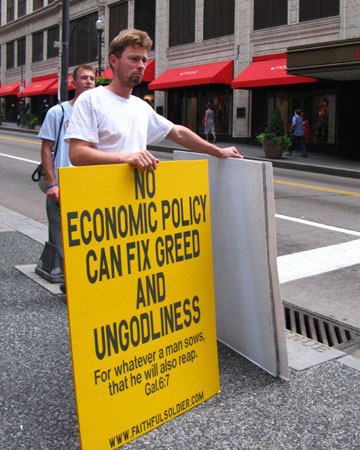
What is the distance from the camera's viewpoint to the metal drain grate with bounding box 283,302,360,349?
4406 millimetres

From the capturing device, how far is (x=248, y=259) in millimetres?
3539

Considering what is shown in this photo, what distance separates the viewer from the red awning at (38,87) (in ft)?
131

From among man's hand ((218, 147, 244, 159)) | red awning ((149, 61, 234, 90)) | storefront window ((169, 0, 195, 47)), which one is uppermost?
storefront window ((169, 0, 195, 47))

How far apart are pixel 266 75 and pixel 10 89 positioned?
28.1 metres

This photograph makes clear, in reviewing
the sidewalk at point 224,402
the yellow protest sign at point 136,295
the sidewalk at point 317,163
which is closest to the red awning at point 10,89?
the sidewalk at point 317,163

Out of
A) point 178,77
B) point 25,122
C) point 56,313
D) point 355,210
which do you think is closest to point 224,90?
point 178,77

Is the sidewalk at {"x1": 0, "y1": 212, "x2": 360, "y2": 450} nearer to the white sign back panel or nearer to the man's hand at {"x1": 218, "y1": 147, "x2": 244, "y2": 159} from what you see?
the white sign back panel

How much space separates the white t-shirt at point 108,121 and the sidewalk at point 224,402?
4.55 feet

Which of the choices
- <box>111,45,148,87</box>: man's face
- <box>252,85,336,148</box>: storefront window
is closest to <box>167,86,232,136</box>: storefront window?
<box>252,85,336,148</box>: storefront window

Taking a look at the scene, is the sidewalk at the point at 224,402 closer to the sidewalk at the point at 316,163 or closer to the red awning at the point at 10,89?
the sidewalk at the point at 316,163

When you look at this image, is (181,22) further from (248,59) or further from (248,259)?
(248,259)

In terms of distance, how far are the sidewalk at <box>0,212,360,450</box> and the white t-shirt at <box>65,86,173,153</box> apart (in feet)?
4.55

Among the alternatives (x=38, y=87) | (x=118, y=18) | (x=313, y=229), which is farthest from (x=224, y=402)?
(x=38, y=87)

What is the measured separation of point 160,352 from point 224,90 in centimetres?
2554
